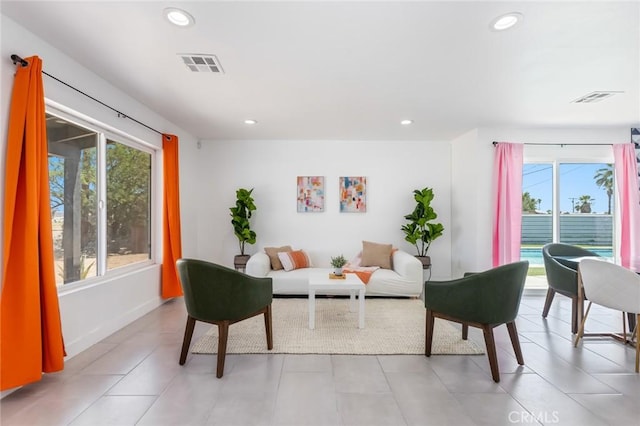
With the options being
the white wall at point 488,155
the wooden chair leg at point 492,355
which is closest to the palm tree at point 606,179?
the white wall at point 488,155

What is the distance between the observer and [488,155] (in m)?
4.53

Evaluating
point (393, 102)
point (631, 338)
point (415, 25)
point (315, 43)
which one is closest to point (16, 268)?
point (315, 43)

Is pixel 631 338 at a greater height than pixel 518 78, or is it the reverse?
pixel 518 78

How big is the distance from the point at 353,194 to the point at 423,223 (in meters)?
1.29

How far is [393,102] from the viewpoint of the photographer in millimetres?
3459

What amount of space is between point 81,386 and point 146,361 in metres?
0.44

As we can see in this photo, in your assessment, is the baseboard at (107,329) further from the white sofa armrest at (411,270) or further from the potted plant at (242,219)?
the white sofa armrest at (411,270)

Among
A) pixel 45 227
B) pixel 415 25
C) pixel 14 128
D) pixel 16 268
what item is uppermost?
pixel 415 25

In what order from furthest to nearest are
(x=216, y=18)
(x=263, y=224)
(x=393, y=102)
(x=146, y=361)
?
(x=263, y=224) < (x=393, y=102) < (x=146, y=361) < (x=216, y=18)

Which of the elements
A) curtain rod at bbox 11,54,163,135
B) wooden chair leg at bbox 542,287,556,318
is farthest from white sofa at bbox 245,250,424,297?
curtain rod at bbox 11,54,163,135

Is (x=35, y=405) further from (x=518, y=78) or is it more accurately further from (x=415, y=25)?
(x=518, y=78)

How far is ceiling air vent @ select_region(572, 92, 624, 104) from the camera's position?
3.19 m

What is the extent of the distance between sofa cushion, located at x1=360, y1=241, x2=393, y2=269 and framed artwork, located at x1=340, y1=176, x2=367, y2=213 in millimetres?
747

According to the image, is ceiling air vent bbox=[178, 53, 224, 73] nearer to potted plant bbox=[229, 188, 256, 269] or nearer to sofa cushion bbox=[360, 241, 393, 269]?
potted plant bbox=[229, 188, 256, 269]
